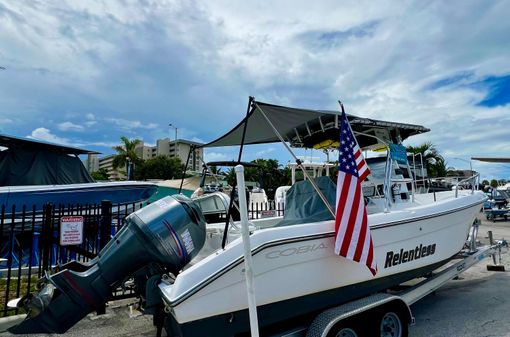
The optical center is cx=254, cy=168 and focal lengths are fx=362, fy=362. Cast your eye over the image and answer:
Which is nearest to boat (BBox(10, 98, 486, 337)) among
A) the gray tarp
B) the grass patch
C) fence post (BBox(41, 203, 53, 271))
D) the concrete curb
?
the concrete curb

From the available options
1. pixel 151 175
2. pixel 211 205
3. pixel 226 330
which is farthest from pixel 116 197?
pixel 151 175

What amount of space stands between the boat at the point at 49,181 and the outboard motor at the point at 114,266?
589 centimetres

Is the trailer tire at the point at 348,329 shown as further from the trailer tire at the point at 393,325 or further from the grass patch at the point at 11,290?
the grass patch at the point at 11,290

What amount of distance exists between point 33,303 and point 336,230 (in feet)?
8.73

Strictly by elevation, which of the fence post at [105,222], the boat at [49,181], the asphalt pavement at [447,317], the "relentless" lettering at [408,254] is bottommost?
the asphalt pavement at [447,317]

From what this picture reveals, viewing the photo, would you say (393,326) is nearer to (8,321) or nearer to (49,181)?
(8,321)

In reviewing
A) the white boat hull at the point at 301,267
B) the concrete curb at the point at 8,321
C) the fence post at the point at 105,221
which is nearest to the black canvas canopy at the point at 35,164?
the fence post at the point at 105,221

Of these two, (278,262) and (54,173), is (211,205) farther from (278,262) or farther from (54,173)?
(54,173)

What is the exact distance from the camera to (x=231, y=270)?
279 centimetres

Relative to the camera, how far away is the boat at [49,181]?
27.3 ft

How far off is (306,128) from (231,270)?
7.98 ft

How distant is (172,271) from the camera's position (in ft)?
10.6

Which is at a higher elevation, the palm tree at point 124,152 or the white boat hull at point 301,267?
the palm tree at point 124,152

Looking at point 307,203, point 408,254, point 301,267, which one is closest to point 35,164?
point 307,203
